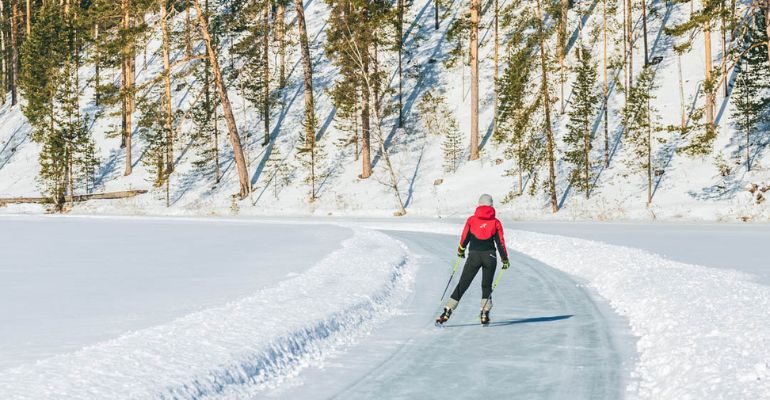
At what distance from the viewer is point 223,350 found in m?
7.73

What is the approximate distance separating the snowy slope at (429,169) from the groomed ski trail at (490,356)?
2401 cm

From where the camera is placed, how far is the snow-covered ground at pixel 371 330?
21.9 feet

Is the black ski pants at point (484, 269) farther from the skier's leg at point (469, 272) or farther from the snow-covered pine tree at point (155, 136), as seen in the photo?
the snow-covered pine tree at point (155, 136)

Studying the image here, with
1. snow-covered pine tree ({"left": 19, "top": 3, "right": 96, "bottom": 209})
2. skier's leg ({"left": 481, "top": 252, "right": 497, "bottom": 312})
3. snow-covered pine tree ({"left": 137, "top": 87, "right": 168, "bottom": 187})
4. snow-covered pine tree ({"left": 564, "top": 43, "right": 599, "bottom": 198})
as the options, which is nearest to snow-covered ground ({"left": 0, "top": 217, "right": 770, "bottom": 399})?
skier's leg ({"left": 481, "top": 252, "right": 497, "bottom": 312})

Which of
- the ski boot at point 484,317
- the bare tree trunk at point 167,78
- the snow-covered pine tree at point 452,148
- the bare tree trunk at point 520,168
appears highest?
the bare tree trunk at point 167,78

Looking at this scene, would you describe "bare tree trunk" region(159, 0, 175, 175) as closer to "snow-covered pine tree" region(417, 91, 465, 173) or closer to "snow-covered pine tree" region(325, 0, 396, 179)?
"snow-covered pine tree" region(325, 0, 396, 179)

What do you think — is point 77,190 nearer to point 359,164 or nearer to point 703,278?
point 359,164

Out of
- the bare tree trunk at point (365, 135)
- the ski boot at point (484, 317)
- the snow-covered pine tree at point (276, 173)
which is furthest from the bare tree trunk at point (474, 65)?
the ski boot at point (484, 317)

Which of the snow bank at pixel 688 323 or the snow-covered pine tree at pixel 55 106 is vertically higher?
the snow-covered pine tree at pixel 55 106

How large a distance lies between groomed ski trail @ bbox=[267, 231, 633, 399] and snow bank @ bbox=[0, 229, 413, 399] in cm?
44

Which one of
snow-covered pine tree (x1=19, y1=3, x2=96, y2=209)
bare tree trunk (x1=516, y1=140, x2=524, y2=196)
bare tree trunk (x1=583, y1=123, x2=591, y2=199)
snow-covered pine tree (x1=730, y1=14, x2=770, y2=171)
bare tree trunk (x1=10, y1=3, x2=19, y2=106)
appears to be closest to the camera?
snow-covered pine tree (x1=730, y1=14, x2=770, y2=171)

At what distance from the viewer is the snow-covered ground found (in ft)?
21.9

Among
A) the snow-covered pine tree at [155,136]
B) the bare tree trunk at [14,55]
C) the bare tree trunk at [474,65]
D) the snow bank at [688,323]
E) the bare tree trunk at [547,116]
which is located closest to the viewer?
the snow bank at [688,323]

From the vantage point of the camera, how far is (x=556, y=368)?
738cm
